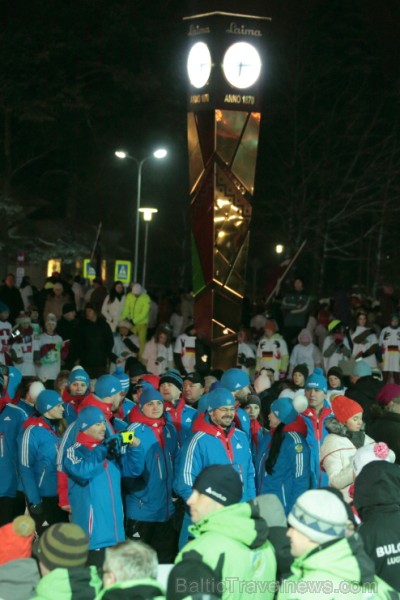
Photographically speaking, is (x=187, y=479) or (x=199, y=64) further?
(x=199, y=64)

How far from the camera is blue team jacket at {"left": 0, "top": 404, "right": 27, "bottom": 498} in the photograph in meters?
9.47

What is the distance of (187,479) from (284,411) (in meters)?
1.43

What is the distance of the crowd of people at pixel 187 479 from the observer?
4492 mm

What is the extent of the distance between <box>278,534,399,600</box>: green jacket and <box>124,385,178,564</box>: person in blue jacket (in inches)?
161

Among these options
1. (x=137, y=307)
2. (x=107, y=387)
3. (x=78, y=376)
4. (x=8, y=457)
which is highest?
(x=107, y=387)

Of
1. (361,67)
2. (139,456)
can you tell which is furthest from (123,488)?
(361,67)

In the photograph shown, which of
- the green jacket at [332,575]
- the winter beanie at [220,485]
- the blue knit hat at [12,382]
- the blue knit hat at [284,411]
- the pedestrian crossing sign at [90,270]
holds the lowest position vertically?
the pedestrian crossing sign at [90,270]

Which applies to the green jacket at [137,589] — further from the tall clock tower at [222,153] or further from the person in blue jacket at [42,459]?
the tall clock tower at [222,153]

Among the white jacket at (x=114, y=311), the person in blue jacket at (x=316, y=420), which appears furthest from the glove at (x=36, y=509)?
the white jacket at (x=114, y=311)

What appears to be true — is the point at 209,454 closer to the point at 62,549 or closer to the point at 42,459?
the point at 42,459

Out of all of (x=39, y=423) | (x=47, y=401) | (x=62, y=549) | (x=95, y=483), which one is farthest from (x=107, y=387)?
(x=62, y=549)

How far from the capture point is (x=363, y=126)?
3756 cm

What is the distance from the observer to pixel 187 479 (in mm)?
7758

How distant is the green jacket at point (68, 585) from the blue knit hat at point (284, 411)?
14.2 feet
